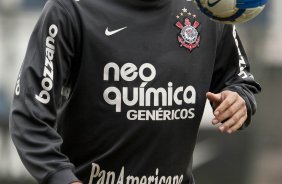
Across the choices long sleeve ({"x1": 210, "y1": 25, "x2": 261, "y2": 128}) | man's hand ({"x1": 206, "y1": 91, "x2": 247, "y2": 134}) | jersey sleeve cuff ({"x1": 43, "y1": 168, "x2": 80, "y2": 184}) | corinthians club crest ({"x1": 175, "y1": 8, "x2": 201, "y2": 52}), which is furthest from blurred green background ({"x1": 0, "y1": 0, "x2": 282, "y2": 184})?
jersey sleeve cuff ({"x1": 43, "y1": 168, "x2": 80, "y2": 184})

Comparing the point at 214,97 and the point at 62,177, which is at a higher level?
the point at 214,97

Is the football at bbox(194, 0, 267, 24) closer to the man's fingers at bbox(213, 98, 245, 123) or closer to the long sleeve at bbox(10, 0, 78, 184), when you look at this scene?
the man's fingers at bbox(213, 98, 245, 123)

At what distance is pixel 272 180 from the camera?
376 inches

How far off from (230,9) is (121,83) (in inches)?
23.1

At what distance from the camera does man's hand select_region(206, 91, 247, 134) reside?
4324 mm

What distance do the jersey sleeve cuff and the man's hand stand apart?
0.71 meters

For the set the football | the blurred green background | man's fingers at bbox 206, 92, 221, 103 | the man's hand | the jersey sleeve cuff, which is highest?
the football

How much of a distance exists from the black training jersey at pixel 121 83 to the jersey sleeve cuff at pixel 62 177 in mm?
170

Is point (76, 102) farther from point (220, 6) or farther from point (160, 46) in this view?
point (220, 6)

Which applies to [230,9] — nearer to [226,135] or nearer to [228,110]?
[228,110]

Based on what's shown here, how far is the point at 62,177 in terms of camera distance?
4.05 m

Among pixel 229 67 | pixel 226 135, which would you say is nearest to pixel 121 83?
pixel 229 67

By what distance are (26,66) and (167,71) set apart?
0.67m

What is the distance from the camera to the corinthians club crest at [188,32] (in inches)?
180
